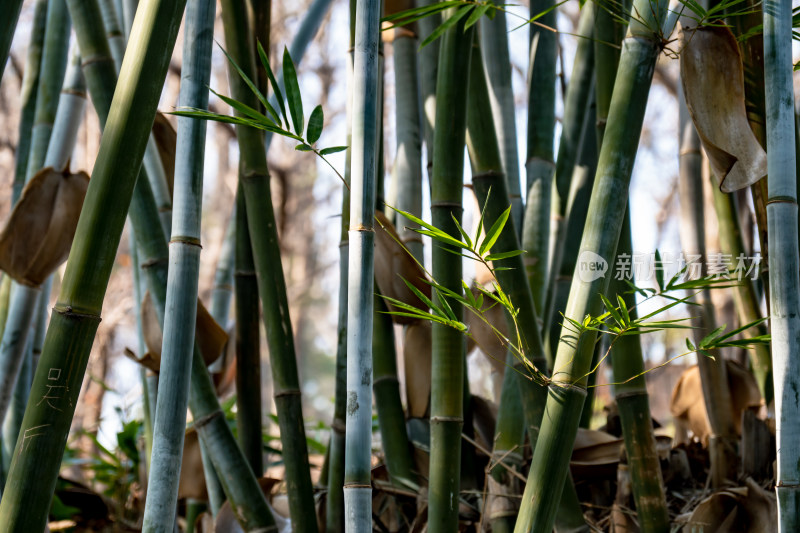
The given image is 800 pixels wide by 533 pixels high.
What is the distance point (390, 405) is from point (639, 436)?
0.83ft

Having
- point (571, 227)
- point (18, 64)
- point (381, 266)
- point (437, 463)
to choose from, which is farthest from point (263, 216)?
point (18, 64)

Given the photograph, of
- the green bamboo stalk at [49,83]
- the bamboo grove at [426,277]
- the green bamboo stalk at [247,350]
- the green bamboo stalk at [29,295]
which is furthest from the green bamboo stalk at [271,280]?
the green bamboo stalk at [49,83]

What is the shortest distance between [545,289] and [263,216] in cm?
35

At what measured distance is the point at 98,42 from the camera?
778 mm

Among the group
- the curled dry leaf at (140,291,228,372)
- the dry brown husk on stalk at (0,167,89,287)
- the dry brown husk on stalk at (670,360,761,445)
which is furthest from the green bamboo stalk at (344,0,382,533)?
the dry brown husk on stalk at (670,360,761,445)

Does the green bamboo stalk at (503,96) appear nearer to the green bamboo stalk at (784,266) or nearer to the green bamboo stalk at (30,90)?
the green bamboo stalk at (784,266)

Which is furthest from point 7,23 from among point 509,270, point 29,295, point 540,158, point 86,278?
point 540,158

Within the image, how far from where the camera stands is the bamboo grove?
53 cm

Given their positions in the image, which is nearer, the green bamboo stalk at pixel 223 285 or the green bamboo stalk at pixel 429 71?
the green bamboo stalk at pixel 429 71

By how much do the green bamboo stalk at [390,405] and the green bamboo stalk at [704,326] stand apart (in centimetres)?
33

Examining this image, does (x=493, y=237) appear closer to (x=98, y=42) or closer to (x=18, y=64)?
(x=98, y=42)

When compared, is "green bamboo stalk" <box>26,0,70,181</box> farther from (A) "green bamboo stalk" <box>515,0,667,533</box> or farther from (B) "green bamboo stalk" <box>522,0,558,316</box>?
(A) "green bamboo stalk" <box>515,0,667,533</box>

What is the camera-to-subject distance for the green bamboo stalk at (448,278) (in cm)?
69

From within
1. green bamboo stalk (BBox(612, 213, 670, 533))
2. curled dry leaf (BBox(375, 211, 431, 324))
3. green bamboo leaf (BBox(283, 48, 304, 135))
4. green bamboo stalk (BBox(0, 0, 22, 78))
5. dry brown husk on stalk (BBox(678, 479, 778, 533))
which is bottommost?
dry brown husk on stalk (BBox(678, 479, 778, 533))
